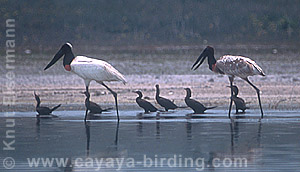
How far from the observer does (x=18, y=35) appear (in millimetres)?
31625

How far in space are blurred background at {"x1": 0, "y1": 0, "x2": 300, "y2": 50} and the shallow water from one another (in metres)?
17.3

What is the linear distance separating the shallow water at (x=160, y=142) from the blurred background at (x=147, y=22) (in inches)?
683

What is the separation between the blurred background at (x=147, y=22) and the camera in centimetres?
3134

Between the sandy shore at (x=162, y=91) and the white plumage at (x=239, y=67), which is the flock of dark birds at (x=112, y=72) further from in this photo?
the sandy shore at (x=162, y=91)

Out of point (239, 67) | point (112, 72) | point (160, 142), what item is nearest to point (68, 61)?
point (112, 72)

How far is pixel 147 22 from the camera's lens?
3262 cm

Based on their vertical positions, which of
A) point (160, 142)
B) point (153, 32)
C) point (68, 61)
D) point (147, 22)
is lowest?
point (160, 142)

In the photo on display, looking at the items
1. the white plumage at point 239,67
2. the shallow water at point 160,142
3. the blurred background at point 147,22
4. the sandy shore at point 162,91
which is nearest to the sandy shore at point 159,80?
the sandy shore at point 162,91

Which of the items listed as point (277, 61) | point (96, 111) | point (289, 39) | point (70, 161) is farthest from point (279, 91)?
point (289, 39)

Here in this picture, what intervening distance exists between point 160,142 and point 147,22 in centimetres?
2263

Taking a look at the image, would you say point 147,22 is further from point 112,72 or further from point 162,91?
point 112,72

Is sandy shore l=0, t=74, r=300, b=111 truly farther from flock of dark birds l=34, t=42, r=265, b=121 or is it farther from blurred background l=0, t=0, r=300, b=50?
blurred background l=0, t=0, r=300, b=50

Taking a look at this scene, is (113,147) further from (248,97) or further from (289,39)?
(289,39)

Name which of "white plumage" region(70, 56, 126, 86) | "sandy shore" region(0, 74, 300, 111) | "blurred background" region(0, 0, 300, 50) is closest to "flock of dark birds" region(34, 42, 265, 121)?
"white plumage" region(70, 56, 126, 86)
